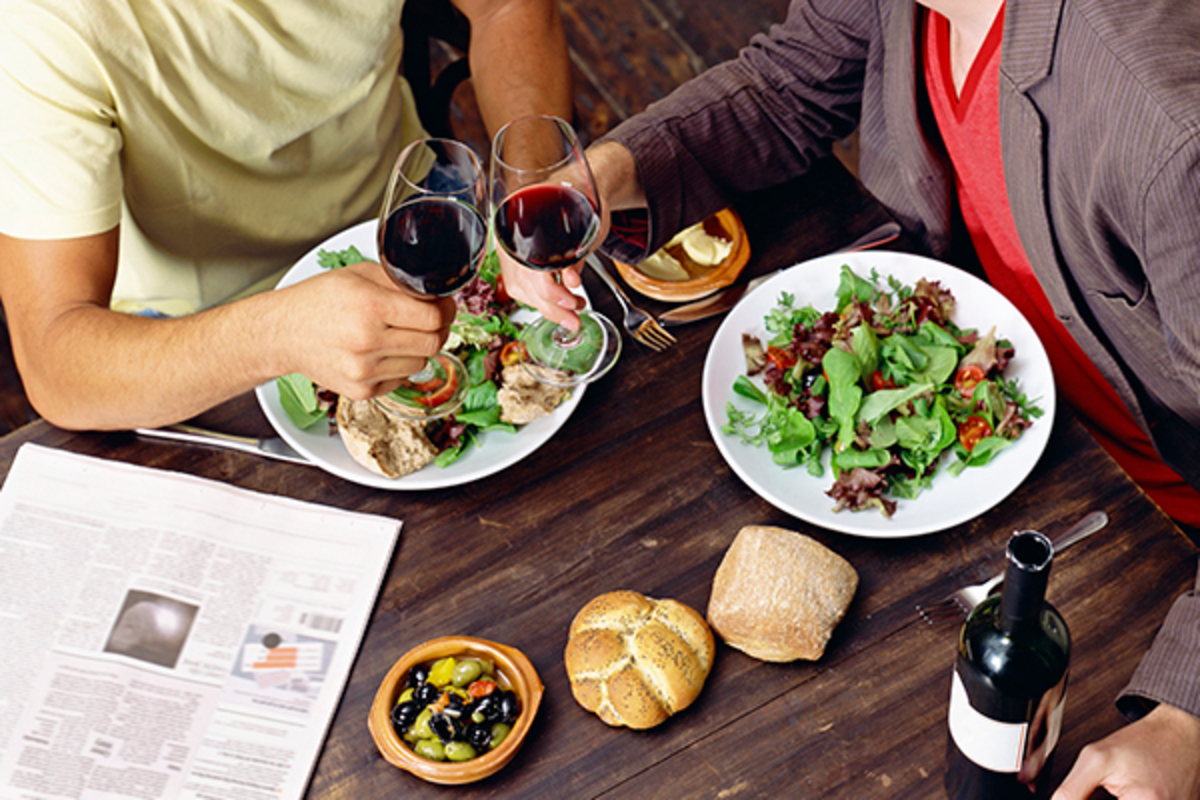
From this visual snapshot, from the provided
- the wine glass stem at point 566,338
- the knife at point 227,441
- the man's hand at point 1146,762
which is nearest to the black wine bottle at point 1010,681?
the man's hand at point 1146,762

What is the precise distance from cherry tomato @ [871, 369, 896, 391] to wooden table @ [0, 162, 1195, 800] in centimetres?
20

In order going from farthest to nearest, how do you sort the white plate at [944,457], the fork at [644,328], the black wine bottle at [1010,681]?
the fork at [644,328] < the white plate at [944,457] < the black wine bottle at [1010,681]

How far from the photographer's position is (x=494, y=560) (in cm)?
127

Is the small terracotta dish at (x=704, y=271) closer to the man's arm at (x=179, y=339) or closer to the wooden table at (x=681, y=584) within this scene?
the wooden table at (x=681, y=584)

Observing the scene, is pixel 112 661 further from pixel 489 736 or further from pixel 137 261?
pixel 137 261

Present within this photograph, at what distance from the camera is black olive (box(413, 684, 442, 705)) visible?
112 centimetres

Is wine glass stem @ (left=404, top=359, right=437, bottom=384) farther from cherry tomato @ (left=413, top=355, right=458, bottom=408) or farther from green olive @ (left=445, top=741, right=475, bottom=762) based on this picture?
green olive @ (left=445, top=741, right=475, bottom=762)

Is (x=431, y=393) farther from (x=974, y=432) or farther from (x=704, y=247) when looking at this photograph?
(x=974, y=432)

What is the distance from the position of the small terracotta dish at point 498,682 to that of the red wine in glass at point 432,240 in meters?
0.43

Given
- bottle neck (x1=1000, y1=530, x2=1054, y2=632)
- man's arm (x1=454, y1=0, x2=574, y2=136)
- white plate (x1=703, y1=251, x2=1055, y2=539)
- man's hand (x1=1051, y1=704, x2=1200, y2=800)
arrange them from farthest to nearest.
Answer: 1. man's arm (x1=454, y1=0, x2=574, y2=136)
2. white plate (x1=703, y1=251, x2=1055, y2=539)
3. man's hand (x1=1051, y1=704, x2=1200, y2=800)
4. bottle neck (x1=1000, y1=530, x2=1054, y2=632)

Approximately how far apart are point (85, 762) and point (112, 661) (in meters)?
0.12

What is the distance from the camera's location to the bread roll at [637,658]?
3.61ft

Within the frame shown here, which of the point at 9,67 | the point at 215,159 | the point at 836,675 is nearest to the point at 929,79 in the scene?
the point at 836,675

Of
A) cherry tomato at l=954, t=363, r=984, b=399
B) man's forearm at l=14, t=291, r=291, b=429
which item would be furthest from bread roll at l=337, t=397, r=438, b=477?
Answer: cherry tomato at l=954, t=363, r=984, b=399
